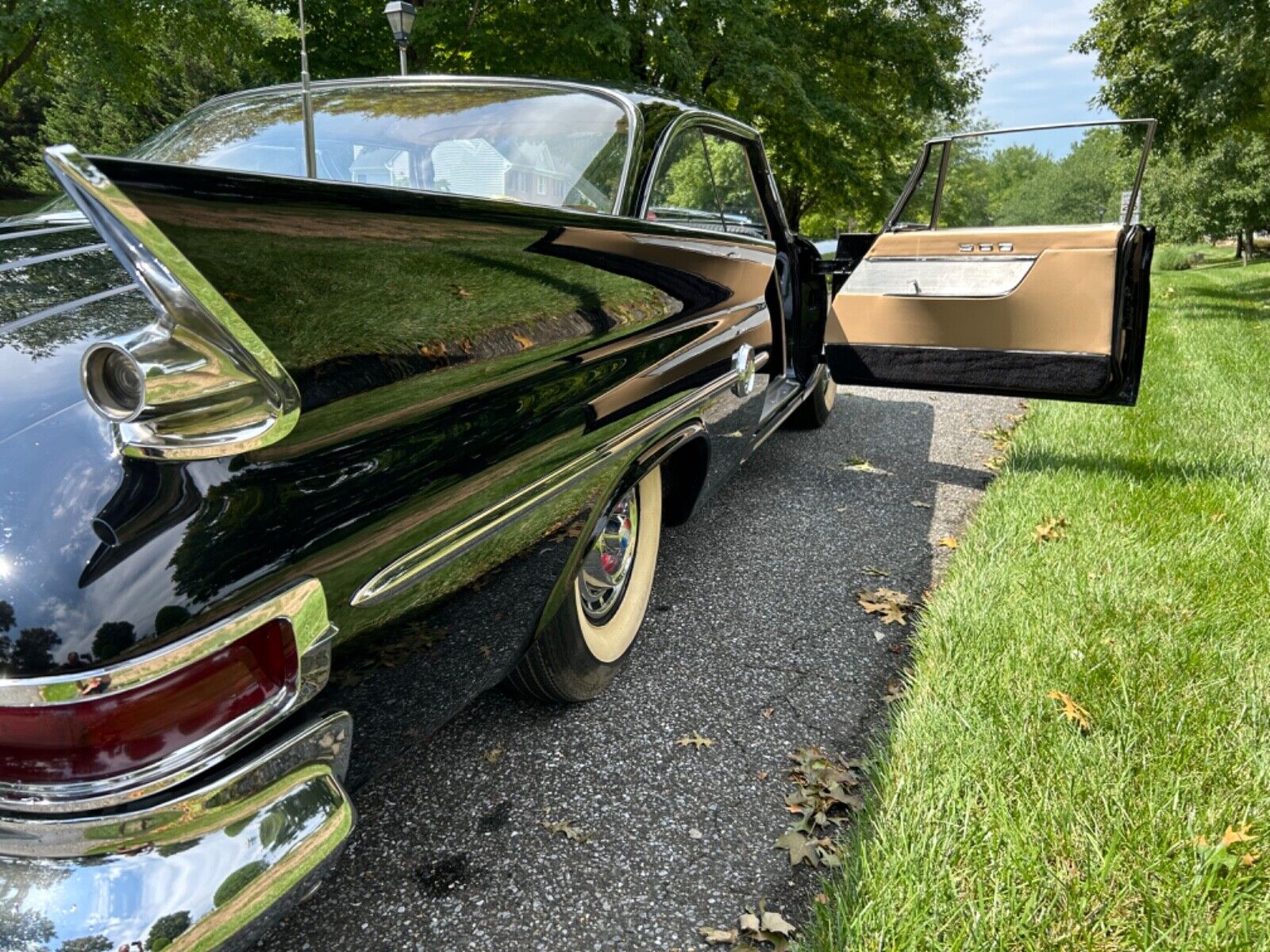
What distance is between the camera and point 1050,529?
12.3ft

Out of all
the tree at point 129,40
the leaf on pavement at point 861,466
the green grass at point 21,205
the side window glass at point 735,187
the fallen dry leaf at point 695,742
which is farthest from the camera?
the tree at point 129,40

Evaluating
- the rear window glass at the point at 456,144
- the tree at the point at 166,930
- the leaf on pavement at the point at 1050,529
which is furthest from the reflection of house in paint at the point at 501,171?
the leaf on pavement at the point at 1050,529

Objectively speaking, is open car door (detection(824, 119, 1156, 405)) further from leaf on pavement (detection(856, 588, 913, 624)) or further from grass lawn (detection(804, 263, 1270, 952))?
leaf on pavement (detection(856, 588, 913, 624))

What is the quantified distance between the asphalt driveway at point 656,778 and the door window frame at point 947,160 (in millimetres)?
1891

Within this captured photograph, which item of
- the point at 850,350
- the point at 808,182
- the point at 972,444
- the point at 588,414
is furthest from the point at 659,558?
the point at 808,182

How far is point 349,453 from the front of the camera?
52.0 inches

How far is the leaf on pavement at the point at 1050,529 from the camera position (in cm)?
366

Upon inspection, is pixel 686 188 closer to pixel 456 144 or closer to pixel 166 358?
pixel 456 144

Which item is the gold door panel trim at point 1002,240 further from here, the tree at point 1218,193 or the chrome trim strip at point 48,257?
the tree at point 1218,193

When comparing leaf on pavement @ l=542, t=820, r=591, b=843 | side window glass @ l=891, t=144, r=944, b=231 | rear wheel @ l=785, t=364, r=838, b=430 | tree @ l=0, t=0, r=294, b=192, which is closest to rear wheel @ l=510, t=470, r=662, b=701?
leaf on pavement @ l=542, t=820, r=591, b=843

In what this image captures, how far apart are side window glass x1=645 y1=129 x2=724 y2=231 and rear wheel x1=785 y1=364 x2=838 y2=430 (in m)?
2.40

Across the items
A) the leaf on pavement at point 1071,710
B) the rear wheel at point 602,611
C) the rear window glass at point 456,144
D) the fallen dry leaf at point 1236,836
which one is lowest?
the leaf on pavement at point 1071,710

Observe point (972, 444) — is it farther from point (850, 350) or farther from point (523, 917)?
point (523, 917)

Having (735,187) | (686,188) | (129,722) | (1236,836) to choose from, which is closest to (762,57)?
(735,187)
